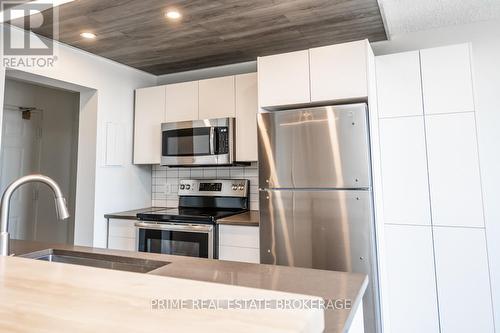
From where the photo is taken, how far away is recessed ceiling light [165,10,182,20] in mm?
2064

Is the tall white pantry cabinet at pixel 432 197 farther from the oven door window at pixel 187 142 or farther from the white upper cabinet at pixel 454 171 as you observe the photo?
the oven door window at pixel 187 142

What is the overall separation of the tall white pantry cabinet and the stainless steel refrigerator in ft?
0.96

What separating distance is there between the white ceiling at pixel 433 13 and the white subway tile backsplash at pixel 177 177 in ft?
5.45

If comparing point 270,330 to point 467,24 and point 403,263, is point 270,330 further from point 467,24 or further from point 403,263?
point 467,24

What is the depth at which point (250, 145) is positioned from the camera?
2777mm

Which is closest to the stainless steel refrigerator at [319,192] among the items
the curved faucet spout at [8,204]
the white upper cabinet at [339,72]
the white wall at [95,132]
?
the white upper cabinet at [339,72]

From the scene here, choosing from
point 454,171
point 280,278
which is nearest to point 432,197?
point 454,171

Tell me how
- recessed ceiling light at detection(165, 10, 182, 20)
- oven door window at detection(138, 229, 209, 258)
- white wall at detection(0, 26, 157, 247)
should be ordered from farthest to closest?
white wall at detection(0, 26, 157, 247), oven door window at detection(138, 229, 209, 258), recessed ceiling light at detection(165, 10, 182, 20)

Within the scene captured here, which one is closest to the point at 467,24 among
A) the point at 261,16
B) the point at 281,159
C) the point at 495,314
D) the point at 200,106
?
the point at 261,16

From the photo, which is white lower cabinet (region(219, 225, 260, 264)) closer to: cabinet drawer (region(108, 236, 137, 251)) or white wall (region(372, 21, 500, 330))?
cabinet drawer (region(108, 236, 137, 251))

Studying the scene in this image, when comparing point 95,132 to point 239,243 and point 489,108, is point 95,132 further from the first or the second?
point 489,108

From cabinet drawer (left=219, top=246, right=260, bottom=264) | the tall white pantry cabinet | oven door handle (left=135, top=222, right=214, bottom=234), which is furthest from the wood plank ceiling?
cabinet drawer (left=219, top=246, right=260, bottom=264)

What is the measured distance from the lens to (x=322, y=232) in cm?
207

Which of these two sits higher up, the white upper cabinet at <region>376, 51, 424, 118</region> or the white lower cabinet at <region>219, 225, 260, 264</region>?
the white upper cabinet at <region>376, 51, 424, 118</region>
